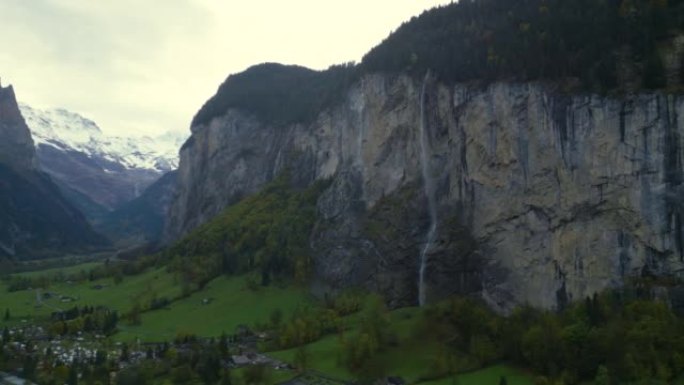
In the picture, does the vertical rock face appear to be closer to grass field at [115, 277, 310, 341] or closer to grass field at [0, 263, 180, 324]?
grass field at [115, 277, 310, 341]

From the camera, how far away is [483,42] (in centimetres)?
11225

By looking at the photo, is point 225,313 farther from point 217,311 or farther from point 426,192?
point 426,192

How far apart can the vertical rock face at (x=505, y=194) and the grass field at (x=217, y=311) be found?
7.68 meters

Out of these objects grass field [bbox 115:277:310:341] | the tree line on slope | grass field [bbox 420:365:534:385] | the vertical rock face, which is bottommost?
grass field [bbox 420:365:534:385]

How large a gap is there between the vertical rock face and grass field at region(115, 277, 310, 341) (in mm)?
7684

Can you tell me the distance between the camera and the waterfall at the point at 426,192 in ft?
362

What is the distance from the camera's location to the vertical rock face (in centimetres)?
8512

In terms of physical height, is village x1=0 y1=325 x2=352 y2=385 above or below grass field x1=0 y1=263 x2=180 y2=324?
below

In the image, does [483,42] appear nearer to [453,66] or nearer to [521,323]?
[453,66]

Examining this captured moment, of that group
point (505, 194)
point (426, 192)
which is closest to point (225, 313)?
point (426, 192)

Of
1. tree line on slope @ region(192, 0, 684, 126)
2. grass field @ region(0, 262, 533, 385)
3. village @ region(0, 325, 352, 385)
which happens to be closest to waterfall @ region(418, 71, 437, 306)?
grass field @ region(0, 262, 533, 385)

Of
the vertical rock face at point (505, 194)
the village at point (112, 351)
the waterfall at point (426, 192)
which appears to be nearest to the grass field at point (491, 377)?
the vertical rock face at point (505, 194)

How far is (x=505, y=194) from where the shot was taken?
101 m

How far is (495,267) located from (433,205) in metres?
16.7
